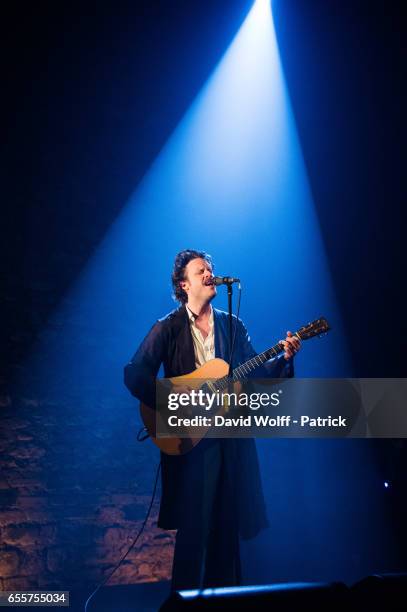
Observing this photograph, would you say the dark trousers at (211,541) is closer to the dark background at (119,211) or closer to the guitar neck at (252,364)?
the guitar neck at (252,364)

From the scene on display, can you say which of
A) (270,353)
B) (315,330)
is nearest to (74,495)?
(270,353)

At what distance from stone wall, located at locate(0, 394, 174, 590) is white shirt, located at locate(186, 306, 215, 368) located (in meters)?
1.15

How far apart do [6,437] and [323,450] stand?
2.54 m

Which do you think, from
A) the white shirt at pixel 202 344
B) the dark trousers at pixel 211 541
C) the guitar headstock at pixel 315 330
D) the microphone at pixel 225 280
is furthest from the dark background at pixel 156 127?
the dark trousers at pixel 211 541

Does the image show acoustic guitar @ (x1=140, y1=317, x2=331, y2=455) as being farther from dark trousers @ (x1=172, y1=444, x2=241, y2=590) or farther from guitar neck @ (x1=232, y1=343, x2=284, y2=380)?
dark trousers @ (x1=172, y1=444, x2=241, y2=590)

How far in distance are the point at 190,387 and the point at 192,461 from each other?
427 millimetres

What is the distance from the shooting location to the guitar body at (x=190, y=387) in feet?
11.1

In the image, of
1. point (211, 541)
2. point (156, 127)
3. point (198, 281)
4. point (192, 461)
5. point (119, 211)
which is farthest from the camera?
point (156, 127)

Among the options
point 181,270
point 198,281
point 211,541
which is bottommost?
point 211,541

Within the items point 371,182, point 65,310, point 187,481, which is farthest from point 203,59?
point 187,481

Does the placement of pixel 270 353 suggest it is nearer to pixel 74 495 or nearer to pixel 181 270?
pixel 181 270

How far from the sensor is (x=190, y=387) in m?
3.49

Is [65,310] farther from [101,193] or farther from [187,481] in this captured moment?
[187,481]

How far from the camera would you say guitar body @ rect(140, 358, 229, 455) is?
11.1 feet
